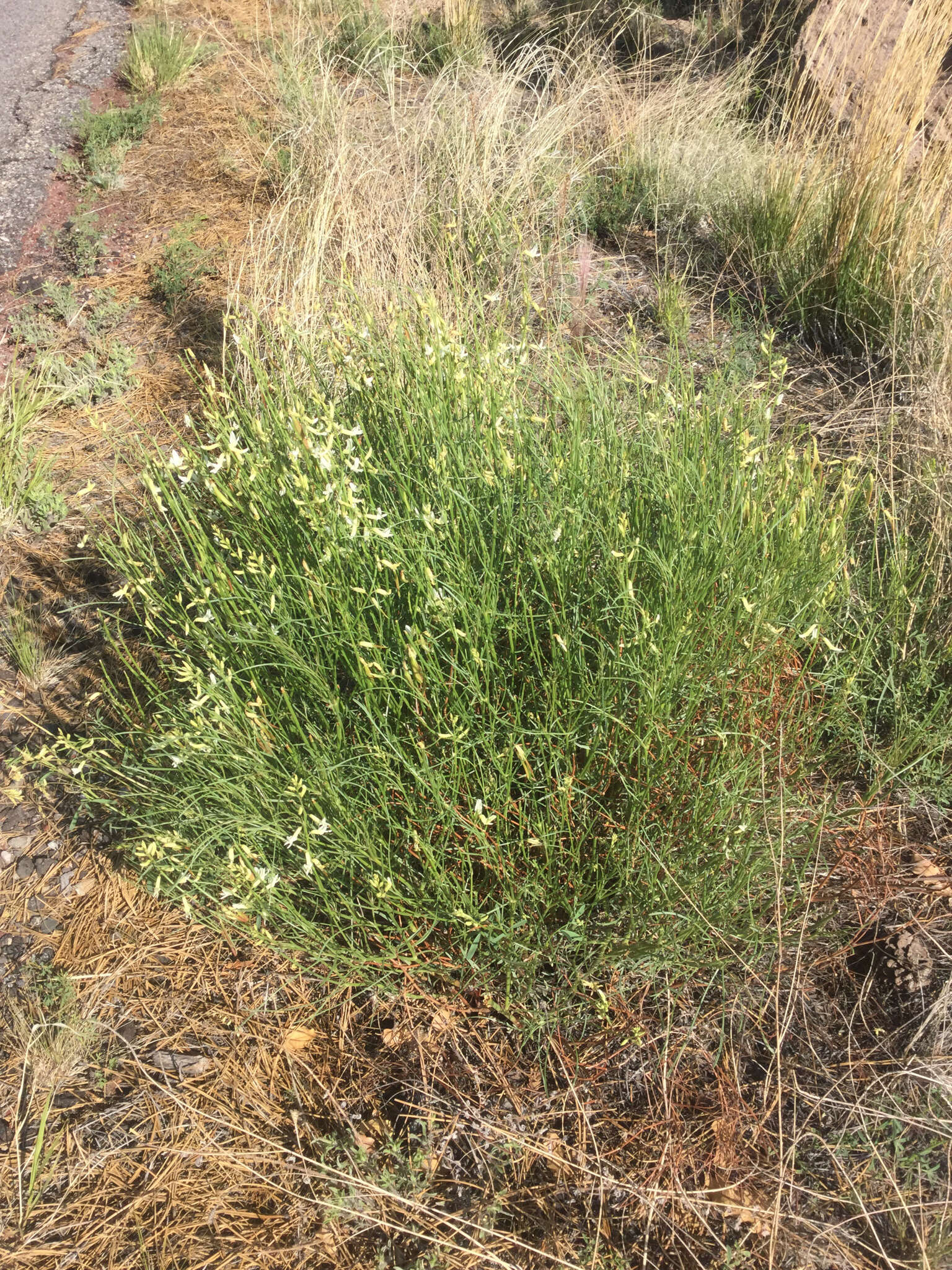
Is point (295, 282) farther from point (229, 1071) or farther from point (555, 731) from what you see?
point (229, 1071)

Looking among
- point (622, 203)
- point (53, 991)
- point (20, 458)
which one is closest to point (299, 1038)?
point (53, 991)

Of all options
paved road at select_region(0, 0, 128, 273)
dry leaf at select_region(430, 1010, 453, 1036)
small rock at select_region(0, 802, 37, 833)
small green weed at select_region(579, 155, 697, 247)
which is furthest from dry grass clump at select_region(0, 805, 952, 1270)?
paved road at select_region(0, 0, 128, 273)

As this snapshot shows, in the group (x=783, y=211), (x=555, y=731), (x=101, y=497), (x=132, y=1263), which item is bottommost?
(x=132, y=1263)

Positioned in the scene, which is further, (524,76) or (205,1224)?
(524,76)

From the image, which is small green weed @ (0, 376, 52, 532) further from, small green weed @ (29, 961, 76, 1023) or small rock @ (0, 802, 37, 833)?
small green weed @ (29, 961, 76, 1023)

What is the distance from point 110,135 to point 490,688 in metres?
5.05

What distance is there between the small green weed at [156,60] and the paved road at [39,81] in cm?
35

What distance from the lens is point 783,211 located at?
153 inches

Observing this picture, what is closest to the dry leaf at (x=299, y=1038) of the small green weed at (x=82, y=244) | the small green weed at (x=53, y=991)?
the small green weed at (x=53, y=991)

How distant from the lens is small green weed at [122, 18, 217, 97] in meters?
5.86

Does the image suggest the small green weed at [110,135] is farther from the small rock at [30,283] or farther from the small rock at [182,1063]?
the small rock at [182,1063]

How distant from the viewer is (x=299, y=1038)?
2041 mm

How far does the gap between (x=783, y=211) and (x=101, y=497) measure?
302 cm

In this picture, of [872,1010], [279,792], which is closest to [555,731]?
[279,792]
